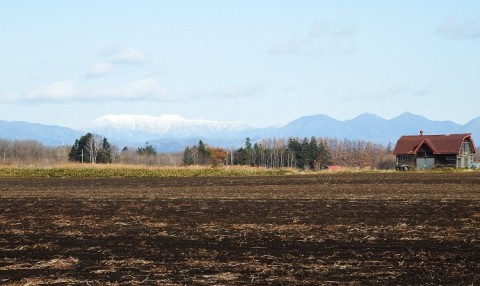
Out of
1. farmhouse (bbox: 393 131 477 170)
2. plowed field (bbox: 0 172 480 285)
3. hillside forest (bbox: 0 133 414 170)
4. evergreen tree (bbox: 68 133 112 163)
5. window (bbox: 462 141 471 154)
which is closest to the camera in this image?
plowed field (bbox: 0 172 480 285)

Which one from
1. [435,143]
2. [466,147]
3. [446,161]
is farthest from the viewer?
[466,147]

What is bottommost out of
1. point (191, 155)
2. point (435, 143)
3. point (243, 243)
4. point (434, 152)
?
point (243, 243)

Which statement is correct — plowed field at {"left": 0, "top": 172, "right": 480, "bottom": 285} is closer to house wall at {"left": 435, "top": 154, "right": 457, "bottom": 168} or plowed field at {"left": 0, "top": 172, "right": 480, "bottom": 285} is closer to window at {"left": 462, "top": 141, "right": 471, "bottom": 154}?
house wall at {"left": 435, "top": 154, "right": 457, "bottom": 168}

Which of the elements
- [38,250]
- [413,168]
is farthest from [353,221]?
[413,168]

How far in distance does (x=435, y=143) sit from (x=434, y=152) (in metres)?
1.93

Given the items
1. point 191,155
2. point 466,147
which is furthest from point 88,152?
point 466,147

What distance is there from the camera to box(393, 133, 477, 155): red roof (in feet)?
264

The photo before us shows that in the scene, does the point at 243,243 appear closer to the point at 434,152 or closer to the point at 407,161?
the point at 434,152

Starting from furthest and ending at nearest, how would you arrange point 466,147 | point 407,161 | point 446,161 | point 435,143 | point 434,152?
point 407,161, point 466,147, point 435,143, point 446,161, point 434,152

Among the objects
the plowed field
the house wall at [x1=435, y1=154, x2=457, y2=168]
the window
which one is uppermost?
the window

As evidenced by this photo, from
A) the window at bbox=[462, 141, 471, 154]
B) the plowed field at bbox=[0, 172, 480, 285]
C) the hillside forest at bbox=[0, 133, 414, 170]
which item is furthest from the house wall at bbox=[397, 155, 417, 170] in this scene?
the plowed field at bbox=[0, 172, 480, 285]

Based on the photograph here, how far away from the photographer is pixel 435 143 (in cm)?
8312

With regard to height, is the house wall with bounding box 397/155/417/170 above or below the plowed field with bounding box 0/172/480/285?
above

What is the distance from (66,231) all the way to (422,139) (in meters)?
72.1
